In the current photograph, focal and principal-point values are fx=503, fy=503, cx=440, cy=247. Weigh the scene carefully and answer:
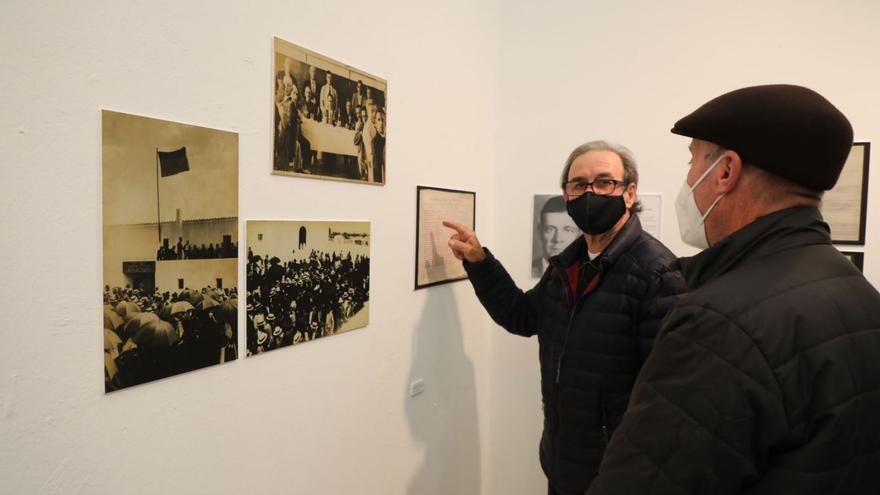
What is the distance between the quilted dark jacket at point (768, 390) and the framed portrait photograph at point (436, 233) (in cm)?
128

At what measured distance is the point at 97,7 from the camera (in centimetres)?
100

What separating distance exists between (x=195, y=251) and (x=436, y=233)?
1146mm

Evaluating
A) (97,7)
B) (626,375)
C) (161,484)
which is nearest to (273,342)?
(161,484)

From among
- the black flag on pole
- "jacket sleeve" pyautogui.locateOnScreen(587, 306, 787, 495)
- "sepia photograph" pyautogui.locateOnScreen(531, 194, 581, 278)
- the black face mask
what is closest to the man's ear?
"jacket sleeve" pyautogui.locateOnScreen(587, 306, 787, 495)

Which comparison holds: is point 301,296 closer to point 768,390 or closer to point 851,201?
point 768,390

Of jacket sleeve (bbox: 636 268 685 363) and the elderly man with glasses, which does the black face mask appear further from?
jacket sleeve (bbox: 636 268 685 363)

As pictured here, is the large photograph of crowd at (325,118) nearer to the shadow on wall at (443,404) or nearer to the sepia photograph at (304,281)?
the sepia photograph at (304,281)

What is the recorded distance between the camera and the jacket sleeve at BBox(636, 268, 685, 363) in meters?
1.63

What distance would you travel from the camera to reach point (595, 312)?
1727 millimetres

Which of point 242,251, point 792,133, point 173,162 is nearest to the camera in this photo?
point 792,133

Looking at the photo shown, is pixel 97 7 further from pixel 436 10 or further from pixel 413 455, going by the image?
pixel 413 455

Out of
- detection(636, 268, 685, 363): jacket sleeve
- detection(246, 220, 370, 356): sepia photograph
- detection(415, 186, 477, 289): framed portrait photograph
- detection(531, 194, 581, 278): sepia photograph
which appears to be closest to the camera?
detection(246, 220, 370, 356): sepia photograph

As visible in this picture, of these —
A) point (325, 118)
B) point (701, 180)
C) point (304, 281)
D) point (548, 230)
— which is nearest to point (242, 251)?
point (304, 281)

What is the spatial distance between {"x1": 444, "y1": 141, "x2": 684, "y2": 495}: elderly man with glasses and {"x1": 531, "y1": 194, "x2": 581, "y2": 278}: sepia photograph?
653 mm
